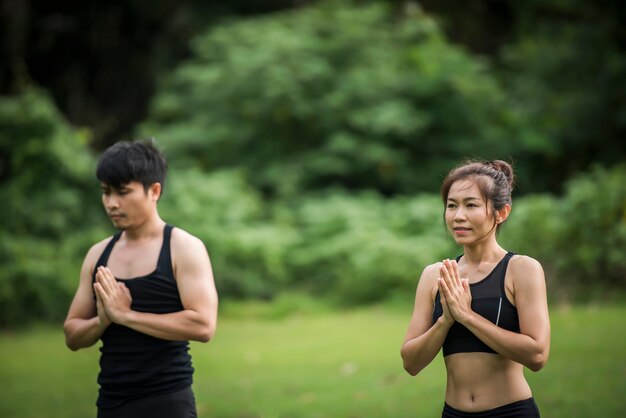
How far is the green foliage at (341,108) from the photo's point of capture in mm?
14336

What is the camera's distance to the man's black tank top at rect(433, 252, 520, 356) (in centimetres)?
293

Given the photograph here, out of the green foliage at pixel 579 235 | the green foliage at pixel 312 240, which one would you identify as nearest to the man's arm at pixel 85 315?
the green foliage at pixel 312 240

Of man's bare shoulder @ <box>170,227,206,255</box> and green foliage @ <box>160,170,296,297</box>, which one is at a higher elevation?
green foliage @ <box>160,170,296,297</box>

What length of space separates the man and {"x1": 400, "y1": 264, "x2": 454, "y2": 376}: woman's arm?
2.73ft

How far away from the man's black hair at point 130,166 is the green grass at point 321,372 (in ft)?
10.7

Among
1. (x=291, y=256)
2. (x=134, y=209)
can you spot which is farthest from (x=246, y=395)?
(x=291, y=256)

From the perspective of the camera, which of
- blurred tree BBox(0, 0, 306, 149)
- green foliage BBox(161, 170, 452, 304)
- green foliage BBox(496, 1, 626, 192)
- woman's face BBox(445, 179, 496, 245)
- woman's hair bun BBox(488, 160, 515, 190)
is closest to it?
woman's face BBox(445, 179, 496, 245)

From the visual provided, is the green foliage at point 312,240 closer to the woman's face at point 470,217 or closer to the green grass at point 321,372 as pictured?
the green grass at point 321,372

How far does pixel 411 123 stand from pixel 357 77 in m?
1.37

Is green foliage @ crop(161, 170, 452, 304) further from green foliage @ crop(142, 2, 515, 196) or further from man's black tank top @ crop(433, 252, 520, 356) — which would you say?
man's black tank top @ crop(433, 252, 520, 356)

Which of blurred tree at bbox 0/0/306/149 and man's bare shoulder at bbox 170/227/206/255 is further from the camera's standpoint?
blurred tree at bbox 0/0/306/149

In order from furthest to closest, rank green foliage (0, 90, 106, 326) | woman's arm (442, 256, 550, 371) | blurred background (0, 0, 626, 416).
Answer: blurred background (0, 0, 626, 416) → green foliage (0, 90, 106, 326) → woman's arm (442, 256, 550, 371)

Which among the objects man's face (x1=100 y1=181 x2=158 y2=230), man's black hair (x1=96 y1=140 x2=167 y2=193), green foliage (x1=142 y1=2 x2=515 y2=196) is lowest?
man's face (x1=100 y1=181 x2=158 y2=230)

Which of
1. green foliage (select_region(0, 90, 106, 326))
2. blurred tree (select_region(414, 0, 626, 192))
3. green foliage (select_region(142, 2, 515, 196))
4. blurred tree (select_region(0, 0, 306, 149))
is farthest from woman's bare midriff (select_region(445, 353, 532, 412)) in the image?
blurred tree (select_region(0, 0, 306, 149))
